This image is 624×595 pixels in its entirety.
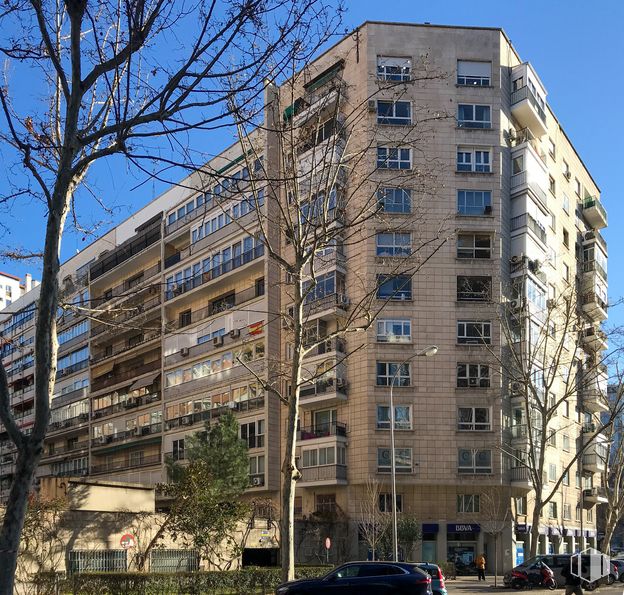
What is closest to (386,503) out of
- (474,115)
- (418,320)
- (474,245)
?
(418,320)

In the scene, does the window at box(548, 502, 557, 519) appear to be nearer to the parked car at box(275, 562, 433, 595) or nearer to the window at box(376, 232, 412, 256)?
the window at box(376, 232, 412, 256)

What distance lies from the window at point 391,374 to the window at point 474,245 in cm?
716

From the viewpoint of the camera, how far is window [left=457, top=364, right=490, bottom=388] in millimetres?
44812

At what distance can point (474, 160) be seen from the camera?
4700 centimetres

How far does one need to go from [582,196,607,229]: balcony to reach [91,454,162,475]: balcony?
120 feet

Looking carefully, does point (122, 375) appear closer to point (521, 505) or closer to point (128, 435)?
point (128, 435)

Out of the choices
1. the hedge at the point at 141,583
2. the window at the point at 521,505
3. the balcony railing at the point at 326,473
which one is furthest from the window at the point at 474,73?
the hedge at the point at 141,583

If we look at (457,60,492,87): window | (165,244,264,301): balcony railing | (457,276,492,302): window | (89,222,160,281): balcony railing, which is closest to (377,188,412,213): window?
(457,276,492,302): window

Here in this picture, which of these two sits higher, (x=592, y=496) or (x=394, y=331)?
(x=394, y=331)

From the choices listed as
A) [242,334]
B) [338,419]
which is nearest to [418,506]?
[338,419]

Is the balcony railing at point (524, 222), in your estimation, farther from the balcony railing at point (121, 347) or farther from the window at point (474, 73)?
the balcony railing at point (121, 347)

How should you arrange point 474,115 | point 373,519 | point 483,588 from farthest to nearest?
point 474,115 → point 373,519 → point 483,588

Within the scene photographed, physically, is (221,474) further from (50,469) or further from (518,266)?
(50,469)

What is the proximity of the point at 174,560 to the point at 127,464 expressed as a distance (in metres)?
33.4
